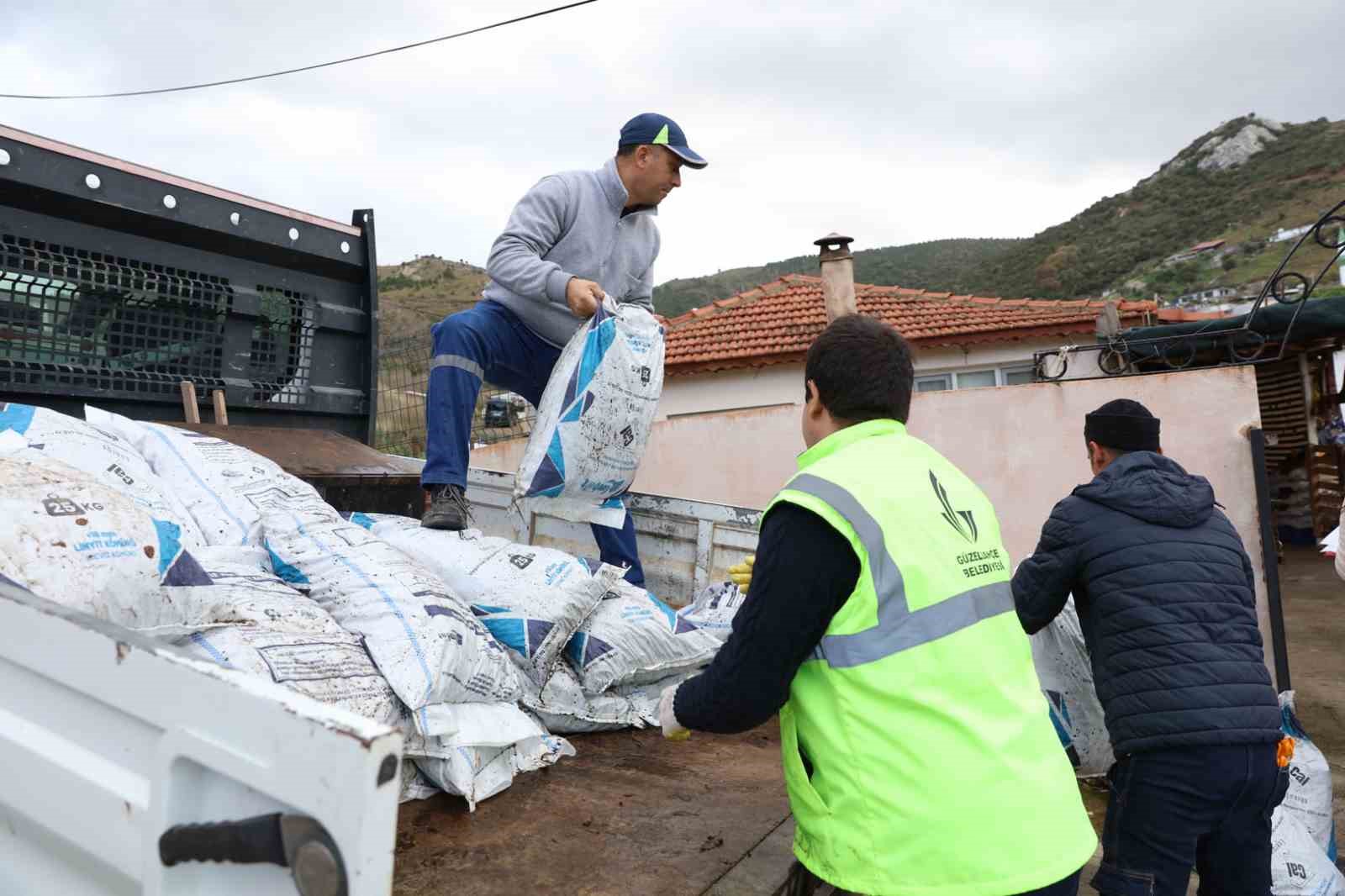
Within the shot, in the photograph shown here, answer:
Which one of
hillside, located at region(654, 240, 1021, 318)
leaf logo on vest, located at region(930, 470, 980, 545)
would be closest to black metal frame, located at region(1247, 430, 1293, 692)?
leaf logo on vest, located at region(930, 470, 980, 545)

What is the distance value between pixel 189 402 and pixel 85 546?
64.1 inches

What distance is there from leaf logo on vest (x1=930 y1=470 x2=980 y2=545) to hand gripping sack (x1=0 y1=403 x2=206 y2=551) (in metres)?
1.32

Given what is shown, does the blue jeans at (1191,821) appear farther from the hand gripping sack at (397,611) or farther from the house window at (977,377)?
the house window at (977,377)

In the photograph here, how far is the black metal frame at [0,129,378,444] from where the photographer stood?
97.5 inches

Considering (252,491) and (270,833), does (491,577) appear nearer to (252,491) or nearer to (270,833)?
(252,491)

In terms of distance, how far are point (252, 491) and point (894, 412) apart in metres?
1.50

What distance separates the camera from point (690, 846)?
146cm

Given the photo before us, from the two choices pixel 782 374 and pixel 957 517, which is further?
pixel 782 374

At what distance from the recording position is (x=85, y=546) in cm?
135

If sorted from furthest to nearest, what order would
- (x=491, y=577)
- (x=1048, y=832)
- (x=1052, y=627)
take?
(x=1052, y=627)
(x=491, y=577)
(x=1048, y=832)

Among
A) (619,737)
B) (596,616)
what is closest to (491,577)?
(596,616)

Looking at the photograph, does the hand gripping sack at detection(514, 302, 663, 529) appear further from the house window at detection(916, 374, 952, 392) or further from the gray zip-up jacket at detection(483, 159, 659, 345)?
the house window at detection(916, 374, 952, 392)

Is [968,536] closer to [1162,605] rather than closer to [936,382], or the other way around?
[1162,605]

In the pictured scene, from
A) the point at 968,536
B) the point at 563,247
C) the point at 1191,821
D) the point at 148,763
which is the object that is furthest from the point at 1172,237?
the point at 148,763
